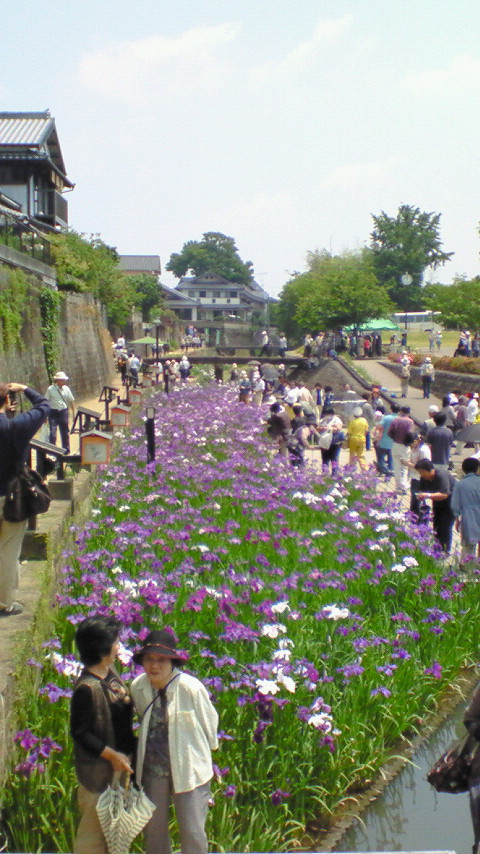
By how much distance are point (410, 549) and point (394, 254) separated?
75.4 meters

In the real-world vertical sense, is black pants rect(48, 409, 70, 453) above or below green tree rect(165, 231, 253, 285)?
below

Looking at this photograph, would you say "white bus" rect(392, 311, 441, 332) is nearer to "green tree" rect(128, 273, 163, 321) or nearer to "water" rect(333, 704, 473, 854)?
"green tree" rect(128, 273, 163, 321)

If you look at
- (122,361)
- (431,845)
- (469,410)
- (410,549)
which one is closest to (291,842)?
(431,845)

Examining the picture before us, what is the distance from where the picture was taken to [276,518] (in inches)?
439

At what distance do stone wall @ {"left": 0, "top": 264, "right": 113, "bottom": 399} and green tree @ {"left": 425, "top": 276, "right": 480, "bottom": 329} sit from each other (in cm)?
1695

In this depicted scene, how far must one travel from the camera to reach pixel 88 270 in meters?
36.7

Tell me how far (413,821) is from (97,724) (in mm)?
2620

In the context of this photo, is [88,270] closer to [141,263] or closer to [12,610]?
[12,610]

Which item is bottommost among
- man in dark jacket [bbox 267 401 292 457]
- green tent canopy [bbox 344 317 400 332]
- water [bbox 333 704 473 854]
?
water [bbox 333 704 473 854]

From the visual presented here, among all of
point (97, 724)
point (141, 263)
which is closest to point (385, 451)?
point (97, 724)

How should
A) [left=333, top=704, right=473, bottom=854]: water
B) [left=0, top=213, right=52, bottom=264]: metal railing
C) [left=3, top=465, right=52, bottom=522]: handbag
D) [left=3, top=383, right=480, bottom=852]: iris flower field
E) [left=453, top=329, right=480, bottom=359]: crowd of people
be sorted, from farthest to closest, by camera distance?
[left=453, top=329, right=480, bottom=359]: crowd of people, [left=0, top=213, right=52, bottom=264]: metal railing, [left=3, top=465, right=52, bottom=522]: handbag, [left=333, top=704, right=473, bottom=854]: water, [left=3, top=383, right=480, bottom=852]: iris flower field

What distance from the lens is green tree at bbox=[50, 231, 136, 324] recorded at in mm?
34688

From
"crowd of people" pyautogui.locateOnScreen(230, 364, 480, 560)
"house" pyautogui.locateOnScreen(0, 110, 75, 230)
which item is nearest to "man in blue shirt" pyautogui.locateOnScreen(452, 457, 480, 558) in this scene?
"crowd of people" pyautogui.locateOnScreen(230, 364, 480, 560)

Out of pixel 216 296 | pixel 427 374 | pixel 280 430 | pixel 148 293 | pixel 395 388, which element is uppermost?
pixel 216 296
